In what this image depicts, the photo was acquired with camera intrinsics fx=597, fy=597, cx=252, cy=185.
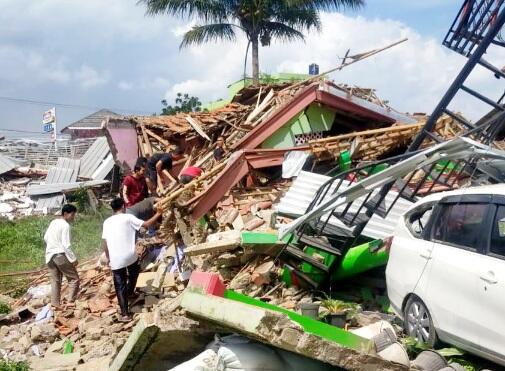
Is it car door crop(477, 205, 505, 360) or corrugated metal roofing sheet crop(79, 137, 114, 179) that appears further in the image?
corrugated metal roofing sheet crop(79, 137, 114, 179)

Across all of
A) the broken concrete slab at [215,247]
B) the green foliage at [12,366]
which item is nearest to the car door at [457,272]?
the broken concrete slab at [215,247]

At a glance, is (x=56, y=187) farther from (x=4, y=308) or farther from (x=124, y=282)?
Result: (x=124, y=282)

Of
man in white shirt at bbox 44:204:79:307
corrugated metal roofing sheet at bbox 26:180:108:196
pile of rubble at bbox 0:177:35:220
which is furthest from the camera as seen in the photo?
corrugated metal roofing sheet at bbox 26:180:108:196

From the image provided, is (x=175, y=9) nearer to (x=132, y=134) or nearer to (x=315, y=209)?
(x=132, y=134)

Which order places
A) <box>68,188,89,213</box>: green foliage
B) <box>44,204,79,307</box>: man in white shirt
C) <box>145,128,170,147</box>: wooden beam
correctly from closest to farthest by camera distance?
1. <box>44,204,79,307</box>: man in white shirt
2. <box>145,128,170,147</box>: wooden beam
3. <box>68,188,89,213</box>: green foliage

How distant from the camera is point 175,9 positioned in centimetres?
2205

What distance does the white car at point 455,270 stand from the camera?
4887 mm

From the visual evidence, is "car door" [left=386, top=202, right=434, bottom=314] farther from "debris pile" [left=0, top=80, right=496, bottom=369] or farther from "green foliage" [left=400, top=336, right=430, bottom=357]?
"debris pile" [left=0, top=80, right=496, bottom=369]

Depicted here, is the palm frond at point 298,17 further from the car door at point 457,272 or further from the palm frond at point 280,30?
the car door at point 457,272

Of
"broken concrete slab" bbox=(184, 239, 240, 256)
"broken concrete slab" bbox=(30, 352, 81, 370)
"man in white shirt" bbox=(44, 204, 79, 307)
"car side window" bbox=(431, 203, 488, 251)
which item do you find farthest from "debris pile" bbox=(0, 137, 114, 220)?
"car side window" bbox=(431, 203, 488, 251)

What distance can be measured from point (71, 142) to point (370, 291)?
91.0 ft

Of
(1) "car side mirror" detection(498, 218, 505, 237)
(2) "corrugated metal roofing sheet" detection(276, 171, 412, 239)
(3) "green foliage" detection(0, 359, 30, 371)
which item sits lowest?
(3) "green foliage" detection(0, 359, 30, 371)

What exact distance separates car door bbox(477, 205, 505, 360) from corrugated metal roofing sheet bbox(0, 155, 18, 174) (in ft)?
82.6

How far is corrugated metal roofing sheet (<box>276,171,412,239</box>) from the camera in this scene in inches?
358
